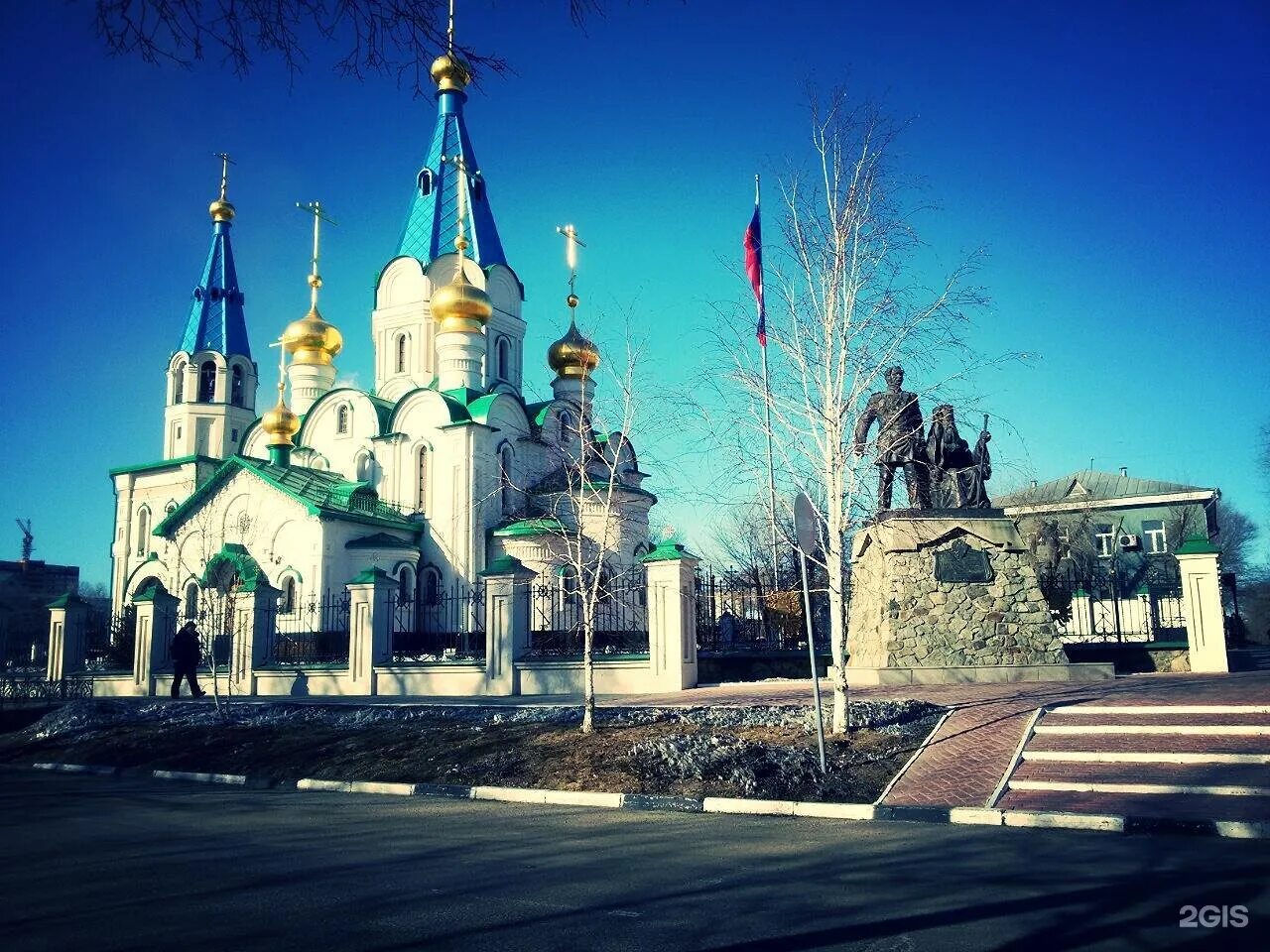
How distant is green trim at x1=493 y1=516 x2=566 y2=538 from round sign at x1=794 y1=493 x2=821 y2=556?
21.0 metres

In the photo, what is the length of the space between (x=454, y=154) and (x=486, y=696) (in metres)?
27.8

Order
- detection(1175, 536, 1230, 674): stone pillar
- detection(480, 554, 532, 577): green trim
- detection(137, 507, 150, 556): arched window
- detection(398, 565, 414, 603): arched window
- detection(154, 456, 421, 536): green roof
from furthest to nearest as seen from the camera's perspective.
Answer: detection(137, 507, 150, 556): arched window → detection(398, 565, 414, 603): arched window → detection(154, 456, 421, 536): green roof → detection(480, 554, 532, 577): green trim → detection(1175, 536, 1230, 674): stone pillar

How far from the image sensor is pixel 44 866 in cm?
601

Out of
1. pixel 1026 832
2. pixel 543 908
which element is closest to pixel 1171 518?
pixel 1026 832

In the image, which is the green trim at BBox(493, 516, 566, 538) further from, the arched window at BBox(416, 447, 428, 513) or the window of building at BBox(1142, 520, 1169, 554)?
the window of building at BBox(1142, 520, 1169, 554)

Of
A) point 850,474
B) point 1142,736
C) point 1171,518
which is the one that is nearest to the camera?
point 1142,736

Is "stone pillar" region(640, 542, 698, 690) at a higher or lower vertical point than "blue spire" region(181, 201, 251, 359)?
lower

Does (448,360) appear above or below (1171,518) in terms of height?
above

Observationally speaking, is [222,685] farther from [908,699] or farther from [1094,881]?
[1094,881]

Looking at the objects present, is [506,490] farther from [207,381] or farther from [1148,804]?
[1148,804]

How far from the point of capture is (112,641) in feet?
86.4

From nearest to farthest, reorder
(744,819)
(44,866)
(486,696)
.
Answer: (44,866)
(744,819)
(486,696)

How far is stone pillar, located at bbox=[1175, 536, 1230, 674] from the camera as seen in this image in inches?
582

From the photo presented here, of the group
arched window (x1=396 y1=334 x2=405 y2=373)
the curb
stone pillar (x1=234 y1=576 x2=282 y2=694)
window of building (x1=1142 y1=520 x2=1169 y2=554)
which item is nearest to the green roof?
arched window (x1=396 y1=334 x2=405 y2=373)
